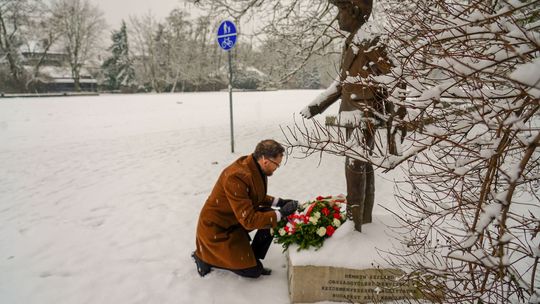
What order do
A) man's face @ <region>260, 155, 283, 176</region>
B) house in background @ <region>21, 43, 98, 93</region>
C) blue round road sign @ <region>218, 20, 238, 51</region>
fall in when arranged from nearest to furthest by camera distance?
man's face @ <region>260, 155, 283, 176</region>, blue round road sign @ <region>218, 20, 238, 51</region>, house in background @ <region>21, 43, 98, 93</region>

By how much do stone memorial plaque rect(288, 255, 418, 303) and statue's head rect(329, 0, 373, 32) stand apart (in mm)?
2132

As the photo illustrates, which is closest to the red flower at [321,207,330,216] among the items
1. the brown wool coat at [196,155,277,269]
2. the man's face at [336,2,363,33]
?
the brown wool coat at [196,155,277,269]

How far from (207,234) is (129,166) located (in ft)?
14.3

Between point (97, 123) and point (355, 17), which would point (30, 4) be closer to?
point (97, 123)

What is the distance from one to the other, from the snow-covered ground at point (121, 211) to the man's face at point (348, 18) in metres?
1.90

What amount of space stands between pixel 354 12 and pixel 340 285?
2.38m

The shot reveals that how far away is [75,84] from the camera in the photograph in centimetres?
3472

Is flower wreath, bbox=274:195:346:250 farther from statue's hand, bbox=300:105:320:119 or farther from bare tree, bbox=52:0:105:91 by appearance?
bare tree, bbox=52:0:105:91

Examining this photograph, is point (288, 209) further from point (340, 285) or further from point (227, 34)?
Result: point (227, 34)

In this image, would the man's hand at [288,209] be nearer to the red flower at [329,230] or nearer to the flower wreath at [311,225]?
the flower wreath at [311,225]

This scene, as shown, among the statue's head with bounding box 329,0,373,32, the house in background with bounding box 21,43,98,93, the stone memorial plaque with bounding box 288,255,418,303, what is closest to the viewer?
the stone memorial plaque with bounding box 288,255,418,303

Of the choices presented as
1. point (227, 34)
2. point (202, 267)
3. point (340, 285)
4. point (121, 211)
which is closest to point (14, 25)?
point (227, 34)

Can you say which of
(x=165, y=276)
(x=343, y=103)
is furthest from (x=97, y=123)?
(x=343, y=103)

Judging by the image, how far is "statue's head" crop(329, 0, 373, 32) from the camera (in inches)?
104
